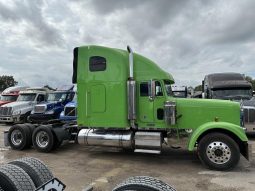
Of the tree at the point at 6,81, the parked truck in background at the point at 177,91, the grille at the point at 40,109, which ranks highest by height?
the tree at the point at 6,81

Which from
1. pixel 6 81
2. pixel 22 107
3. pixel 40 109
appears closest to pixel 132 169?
pixel 40 109

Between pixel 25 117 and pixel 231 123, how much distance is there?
15290 mm

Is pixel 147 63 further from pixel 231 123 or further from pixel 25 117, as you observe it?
pixel 25 117

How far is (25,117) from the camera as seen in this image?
2052cm

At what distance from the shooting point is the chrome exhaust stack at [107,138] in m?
9.05

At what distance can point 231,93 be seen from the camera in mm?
16078

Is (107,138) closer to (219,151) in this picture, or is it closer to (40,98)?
(219,151)

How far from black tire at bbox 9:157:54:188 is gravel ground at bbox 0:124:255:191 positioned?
2.44 meters

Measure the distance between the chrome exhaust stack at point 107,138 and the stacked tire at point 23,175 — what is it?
199 inches

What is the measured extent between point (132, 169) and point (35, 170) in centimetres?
447

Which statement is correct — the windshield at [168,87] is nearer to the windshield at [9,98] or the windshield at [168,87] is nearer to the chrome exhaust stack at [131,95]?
the chrome exhaust stack at [131,95]

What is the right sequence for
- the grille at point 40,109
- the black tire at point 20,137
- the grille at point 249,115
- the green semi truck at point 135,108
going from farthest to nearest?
the grille at point 40,109
the grille at point 249,115
the black tire at point 20,137
the green semi truck at point 135,108

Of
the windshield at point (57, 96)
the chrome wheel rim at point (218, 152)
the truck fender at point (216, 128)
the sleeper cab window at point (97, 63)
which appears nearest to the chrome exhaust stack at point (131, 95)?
the sleeper cab window at point (97, 63)

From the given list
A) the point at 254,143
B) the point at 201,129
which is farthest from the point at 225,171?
the point at 254,143
